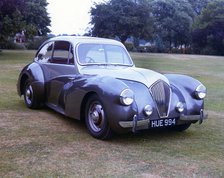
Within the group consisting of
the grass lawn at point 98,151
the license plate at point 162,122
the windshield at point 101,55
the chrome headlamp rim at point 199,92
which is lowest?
the grass lawn at point 98,151

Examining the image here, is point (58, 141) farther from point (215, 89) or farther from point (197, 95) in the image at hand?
point (215, 89)

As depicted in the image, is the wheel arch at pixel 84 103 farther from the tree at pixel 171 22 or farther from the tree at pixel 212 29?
the tree at pixel 171 22

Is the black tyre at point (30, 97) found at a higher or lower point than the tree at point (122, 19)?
lower

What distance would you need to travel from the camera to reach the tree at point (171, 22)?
57969mm

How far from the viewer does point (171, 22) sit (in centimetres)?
5753

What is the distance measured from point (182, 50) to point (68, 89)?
5323 centimetres

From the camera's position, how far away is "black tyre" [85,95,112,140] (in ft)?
20.2

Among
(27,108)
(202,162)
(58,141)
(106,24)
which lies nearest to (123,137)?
(58,141)

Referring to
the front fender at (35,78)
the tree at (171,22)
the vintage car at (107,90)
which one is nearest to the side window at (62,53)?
the vintage car at (107,90)

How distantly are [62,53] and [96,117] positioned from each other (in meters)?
2.09

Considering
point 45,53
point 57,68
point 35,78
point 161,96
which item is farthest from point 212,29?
point 161,96

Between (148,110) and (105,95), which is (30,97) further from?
(148,110)

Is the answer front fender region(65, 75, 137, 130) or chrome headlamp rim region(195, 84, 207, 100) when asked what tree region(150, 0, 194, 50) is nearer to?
chrome headlamp rim region(195, 84, 207, 100)

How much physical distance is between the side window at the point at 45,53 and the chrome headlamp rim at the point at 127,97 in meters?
2.95
